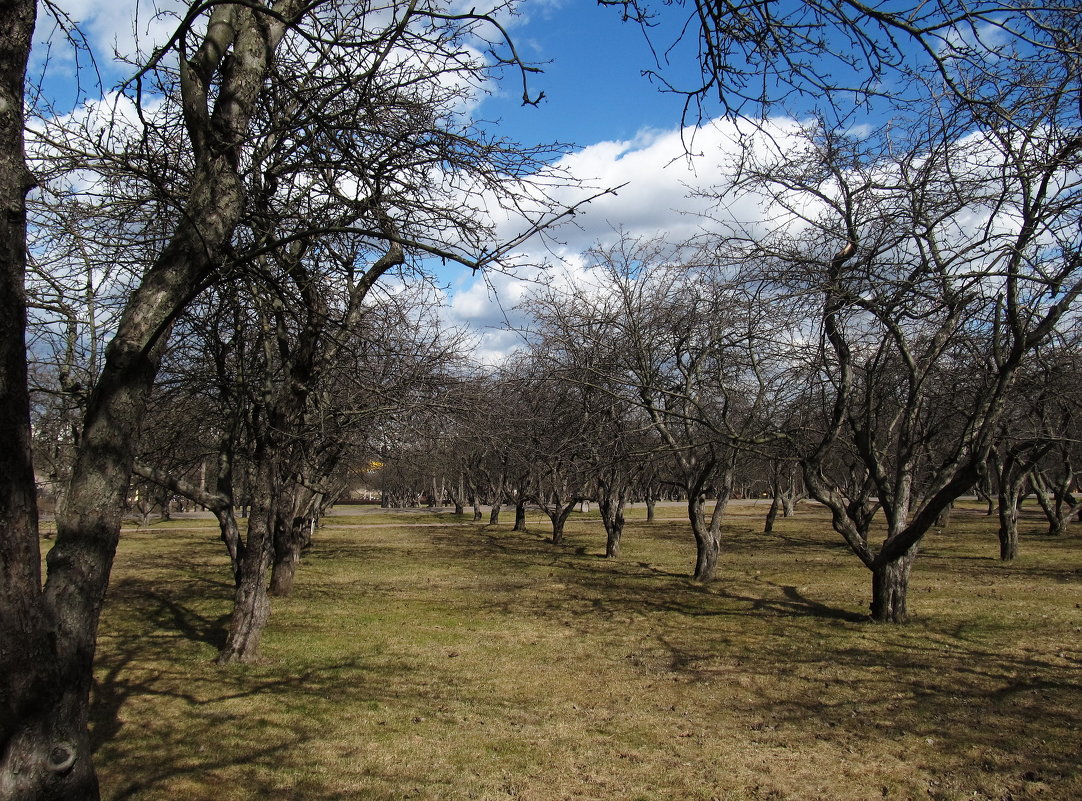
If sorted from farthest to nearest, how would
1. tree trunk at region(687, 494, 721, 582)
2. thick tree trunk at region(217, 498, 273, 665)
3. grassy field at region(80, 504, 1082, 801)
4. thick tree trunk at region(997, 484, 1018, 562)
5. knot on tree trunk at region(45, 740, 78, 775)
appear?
1. thick tree trunk at region(997, 484, 1018, 562)
2. tree trunk at region(687, 494, 721, 582)
3. thick tree trunk at region(217, 498, 273, 665)
4. grassy field at region(80, 504, 1082, 801)
5. knot on tree trunk at region(45, 740, 78, 775)

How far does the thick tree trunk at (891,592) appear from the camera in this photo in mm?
10461

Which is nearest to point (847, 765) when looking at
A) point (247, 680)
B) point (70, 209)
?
point (247, 680)

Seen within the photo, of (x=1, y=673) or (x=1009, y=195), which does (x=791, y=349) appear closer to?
(x=1009, y=195)

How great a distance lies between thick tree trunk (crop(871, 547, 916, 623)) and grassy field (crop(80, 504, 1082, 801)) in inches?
11.6

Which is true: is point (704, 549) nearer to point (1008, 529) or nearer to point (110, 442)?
point (1008, 529)

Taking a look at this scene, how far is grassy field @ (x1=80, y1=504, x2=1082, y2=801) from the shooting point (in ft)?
17.5

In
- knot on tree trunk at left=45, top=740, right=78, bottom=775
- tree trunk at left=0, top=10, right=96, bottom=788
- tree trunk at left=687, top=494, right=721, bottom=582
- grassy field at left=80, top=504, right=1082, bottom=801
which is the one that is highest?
tree trunk at left=0, top=10, right=96, bottom=788

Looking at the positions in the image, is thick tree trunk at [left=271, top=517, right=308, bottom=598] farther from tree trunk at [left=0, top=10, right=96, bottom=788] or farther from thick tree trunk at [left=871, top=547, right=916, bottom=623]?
tree trunk at [left=0, top=10, right=96, bottom=788]

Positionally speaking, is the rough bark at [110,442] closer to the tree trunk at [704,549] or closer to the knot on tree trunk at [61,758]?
the knot on tree trunk at [61,758]

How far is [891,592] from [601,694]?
535cm

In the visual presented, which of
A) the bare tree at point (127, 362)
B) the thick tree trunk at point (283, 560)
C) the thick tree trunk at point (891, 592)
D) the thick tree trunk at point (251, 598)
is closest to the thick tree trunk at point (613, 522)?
the thick tree trunk at point (283, 560)

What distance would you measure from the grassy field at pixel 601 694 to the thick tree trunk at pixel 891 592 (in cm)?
29

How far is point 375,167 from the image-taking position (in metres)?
4.37

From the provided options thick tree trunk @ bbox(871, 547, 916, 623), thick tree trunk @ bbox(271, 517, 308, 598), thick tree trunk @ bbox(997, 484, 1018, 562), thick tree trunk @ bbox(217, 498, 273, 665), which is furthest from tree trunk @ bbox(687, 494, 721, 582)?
→ thick tree trunk @ bbox(217, 498, 273, 665)
